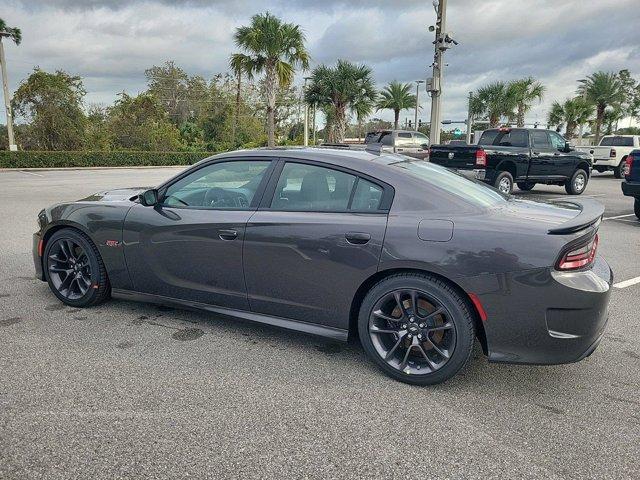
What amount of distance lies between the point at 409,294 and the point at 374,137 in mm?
17975

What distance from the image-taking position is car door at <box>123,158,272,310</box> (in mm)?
3559

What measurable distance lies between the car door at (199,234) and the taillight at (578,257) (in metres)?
2.01

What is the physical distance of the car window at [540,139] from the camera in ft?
42.5

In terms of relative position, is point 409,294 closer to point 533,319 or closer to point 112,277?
point 533,319

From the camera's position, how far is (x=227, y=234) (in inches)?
138

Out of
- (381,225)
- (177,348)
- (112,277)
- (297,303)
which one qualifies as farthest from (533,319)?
(112,277)

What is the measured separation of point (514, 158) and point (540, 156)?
3.02ft

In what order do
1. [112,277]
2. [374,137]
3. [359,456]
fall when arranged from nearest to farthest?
[359,456] < [112,277] < [374,137]

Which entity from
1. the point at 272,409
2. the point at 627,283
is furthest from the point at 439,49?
the point at 272,409

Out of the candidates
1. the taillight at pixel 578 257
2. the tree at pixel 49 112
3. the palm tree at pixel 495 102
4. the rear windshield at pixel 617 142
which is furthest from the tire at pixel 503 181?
the palm tree at pixel 495 102

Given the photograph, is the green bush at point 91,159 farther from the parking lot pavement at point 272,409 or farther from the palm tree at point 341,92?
the parking lot pavement at point 272,409

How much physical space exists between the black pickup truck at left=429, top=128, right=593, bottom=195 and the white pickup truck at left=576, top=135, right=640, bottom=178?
8757mm

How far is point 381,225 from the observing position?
3.09 metres

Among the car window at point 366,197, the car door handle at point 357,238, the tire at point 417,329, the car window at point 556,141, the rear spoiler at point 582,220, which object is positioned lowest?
the tire at point 417,329
